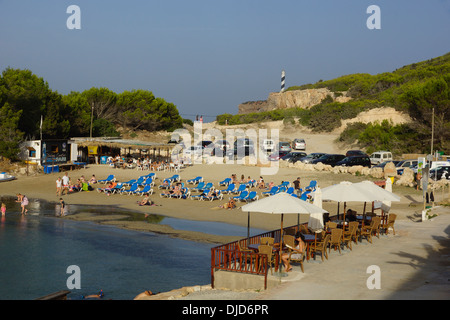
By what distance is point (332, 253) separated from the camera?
12547 millimetres

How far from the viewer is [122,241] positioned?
17.6 m

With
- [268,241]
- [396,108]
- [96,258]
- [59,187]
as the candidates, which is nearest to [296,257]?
[268,241]

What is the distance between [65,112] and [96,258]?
3696cm

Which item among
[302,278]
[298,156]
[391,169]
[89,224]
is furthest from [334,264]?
[298,156]

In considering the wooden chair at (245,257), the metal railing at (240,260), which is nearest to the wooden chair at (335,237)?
the metal railing at (240,260)

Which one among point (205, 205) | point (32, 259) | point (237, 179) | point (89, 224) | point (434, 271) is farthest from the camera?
point (237, 179)

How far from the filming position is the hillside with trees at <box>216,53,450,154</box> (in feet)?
134

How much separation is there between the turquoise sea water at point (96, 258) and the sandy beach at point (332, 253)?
1097mm

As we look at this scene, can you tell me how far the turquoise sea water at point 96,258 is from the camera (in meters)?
12.8

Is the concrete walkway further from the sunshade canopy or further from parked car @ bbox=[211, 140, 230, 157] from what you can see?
parked car @ bbox=[211, 140, 230, 157]

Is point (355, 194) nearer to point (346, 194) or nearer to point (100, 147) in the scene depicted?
point (346, 194)

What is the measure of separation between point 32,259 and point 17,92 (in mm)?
29899

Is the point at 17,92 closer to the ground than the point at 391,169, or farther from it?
farther from it
